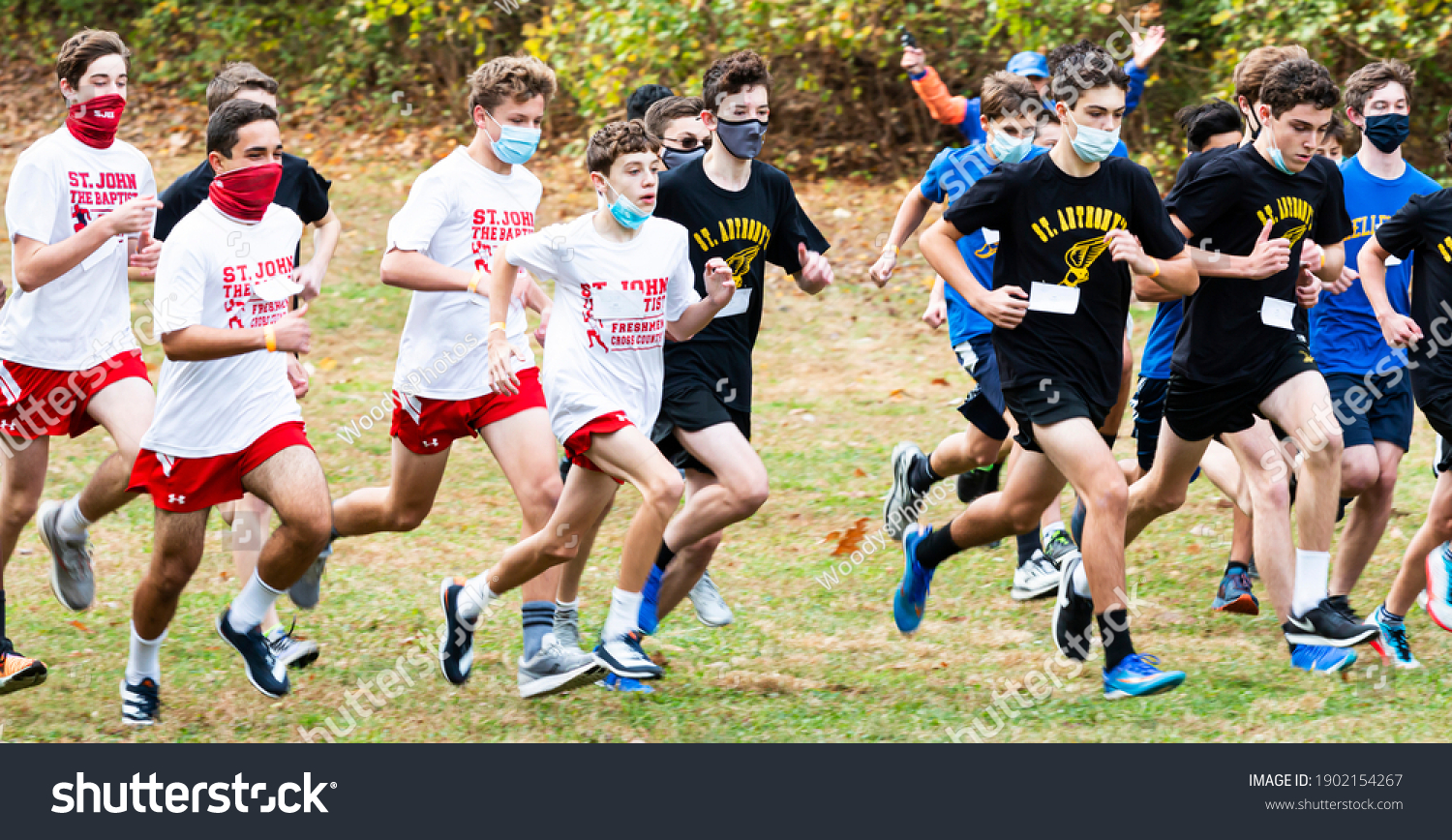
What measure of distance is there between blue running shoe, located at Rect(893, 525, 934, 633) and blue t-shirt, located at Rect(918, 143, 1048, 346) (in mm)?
1234

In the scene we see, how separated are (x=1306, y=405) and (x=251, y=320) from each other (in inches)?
144

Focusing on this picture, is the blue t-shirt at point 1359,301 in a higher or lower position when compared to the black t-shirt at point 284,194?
lower

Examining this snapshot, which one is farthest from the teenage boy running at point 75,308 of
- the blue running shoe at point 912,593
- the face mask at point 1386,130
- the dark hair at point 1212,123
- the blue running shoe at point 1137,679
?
the face mask at point 1386,130

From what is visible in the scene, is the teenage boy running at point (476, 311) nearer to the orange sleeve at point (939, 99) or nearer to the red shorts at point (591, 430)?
the red shorts at point (591, 430)

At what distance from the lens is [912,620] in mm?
6496

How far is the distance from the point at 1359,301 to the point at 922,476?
2155 millimetres

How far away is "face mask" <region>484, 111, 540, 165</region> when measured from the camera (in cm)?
590

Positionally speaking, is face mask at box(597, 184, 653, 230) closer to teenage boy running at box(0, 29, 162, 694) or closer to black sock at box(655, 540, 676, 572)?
black sock at box(655, 540, 676, 572)

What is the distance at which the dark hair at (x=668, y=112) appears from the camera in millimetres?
6707

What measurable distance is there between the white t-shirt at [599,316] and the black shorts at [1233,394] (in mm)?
1935

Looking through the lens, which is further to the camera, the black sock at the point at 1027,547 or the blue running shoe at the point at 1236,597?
the black sock at the point at 1027,547

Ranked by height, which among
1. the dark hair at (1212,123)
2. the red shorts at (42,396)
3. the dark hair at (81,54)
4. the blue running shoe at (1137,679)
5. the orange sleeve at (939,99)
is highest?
the orange sleeve at (939,99)

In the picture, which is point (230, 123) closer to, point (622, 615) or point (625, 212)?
point (625, 212)
